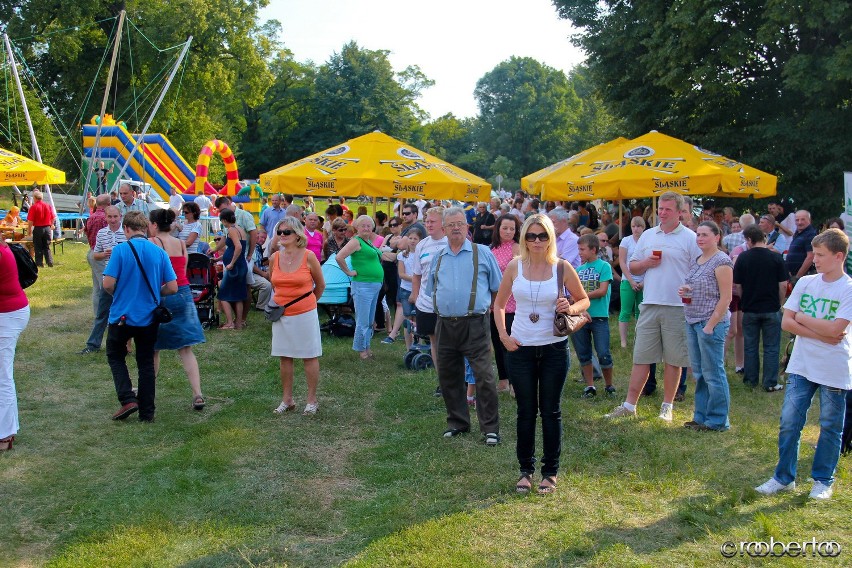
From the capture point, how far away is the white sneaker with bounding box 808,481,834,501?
18.0ft

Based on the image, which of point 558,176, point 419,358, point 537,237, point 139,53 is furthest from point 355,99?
point 537,237

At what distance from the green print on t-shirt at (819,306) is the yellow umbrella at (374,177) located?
7886mm

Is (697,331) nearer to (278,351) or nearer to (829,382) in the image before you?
(829,382)

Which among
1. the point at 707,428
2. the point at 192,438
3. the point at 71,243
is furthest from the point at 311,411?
the point at 71,243

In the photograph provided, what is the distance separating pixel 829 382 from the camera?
5422mm

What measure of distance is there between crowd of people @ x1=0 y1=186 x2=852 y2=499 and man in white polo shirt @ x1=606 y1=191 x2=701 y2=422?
0.01m

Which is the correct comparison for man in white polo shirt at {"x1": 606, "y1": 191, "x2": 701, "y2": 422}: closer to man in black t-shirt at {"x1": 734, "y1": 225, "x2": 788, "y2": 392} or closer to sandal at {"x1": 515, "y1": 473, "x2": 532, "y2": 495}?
man in black t-shirt at {"x1": 734, "y1": 225, "x2": 788, "y2": 392}

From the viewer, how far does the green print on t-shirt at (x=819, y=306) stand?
541 cm

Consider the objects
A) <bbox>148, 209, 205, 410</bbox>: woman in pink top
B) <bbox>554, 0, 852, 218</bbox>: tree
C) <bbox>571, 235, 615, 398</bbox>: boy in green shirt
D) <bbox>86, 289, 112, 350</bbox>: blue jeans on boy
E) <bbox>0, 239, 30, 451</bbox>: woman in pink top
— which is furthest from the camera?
<bbox>554, 0, 852, 218</bbox>: tree

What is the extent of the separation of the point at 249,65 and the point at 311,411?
137 feet

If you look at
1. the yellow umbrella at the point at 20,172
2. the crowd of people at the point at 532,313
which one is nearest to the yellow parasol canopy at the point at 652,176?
the crowd of people at the point at 532,313

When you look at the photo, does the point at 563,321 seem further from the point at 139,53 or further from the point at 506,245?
the point at 139,53

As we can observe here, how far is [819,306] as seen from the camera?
548 centimetres

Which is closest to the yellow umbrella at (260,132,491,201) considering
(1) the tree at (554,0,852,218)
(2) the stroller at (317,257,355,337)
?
(2) the stroller at (317,257,355,337)
